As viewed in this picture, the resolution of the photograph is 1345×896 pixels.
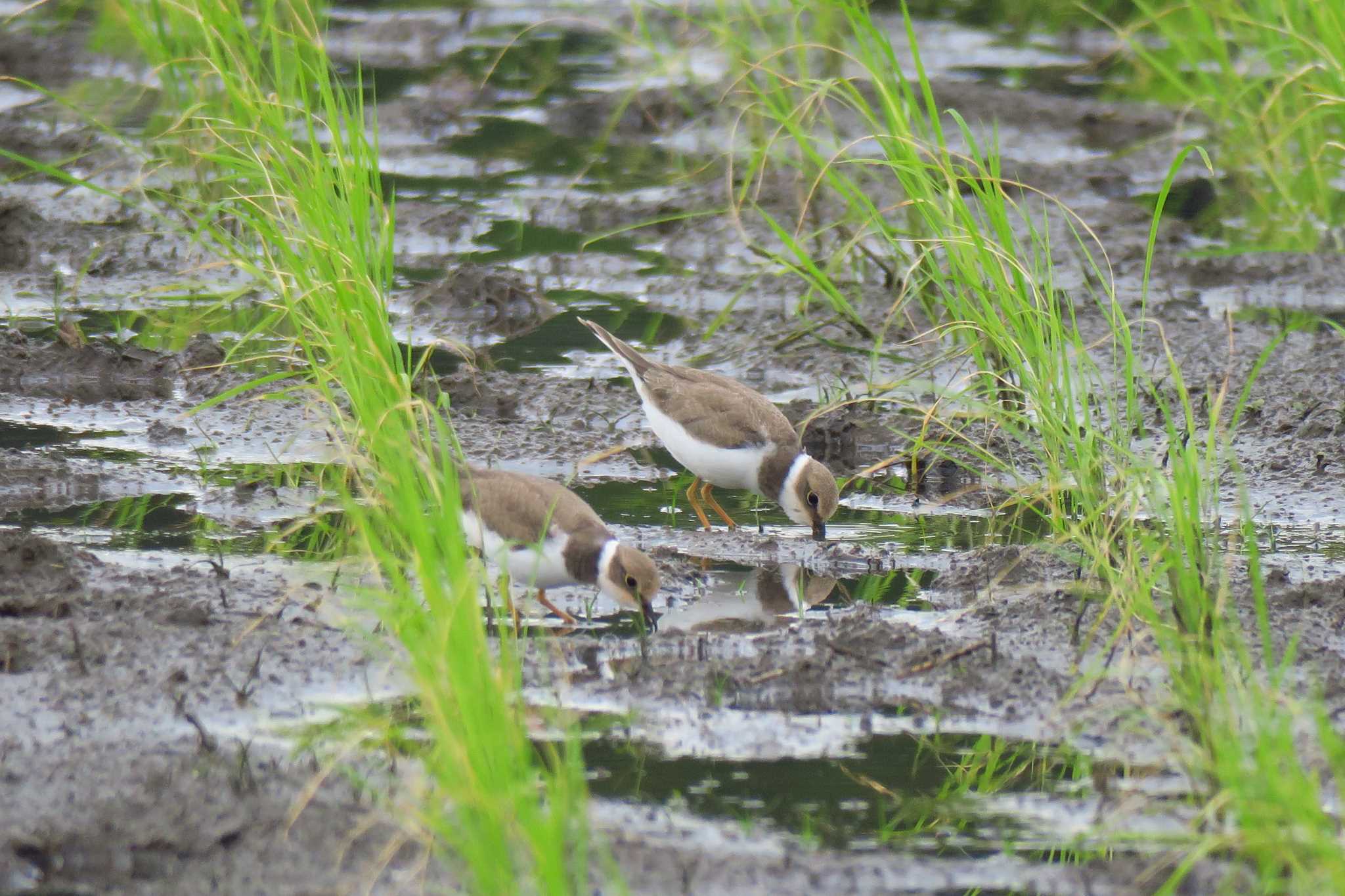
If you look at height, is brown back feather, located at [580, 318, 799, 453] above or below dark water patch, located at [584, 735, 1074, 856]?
above

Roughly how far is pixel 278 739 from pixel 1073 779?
7.43 feet

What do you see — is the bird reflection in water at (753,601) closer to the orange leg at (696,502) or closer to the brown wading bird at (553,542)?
the brown wading bird at (553,542)

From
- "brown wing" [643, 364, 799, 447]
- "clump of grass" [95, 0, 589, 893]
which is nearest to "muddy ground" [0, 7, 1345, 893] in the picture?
"clump of grass" [95, 0, 589, 893]

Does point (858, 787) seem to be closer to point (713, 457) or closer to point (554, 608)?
point (554, 608)

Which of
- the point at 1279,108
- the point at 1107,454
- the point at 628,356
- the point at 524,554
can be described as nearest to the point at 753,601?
the point at 524,554

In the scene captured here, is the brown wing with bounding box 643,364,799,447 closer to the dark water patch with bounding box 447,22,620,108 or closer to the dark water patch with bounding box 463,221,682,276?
the dark water patch with bounding box 463,221,682,276

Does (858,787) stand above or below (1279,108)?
below

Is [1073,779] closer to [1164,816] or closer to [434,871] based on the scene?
[1164,816]

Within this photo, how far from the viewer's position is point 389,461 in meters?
5.13

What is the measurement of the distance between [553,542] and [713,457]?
56.5 inches

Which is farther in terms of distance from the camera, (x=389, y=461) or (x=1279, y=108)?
(x=1279, y=108)

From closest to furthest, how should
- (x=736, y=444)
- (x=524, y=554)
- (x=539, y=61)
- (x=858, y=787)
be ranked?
(x=858, y=787) < (x=524, y=554) < (x=736, y=444) < (x=539, y=61)

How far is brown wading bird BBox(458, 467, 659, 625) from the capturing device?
19.8 feet

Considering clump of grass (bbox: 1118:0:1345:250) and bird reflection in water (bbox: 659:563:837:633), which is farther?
clump of grass (bbox: 1118:0:1345:250)
